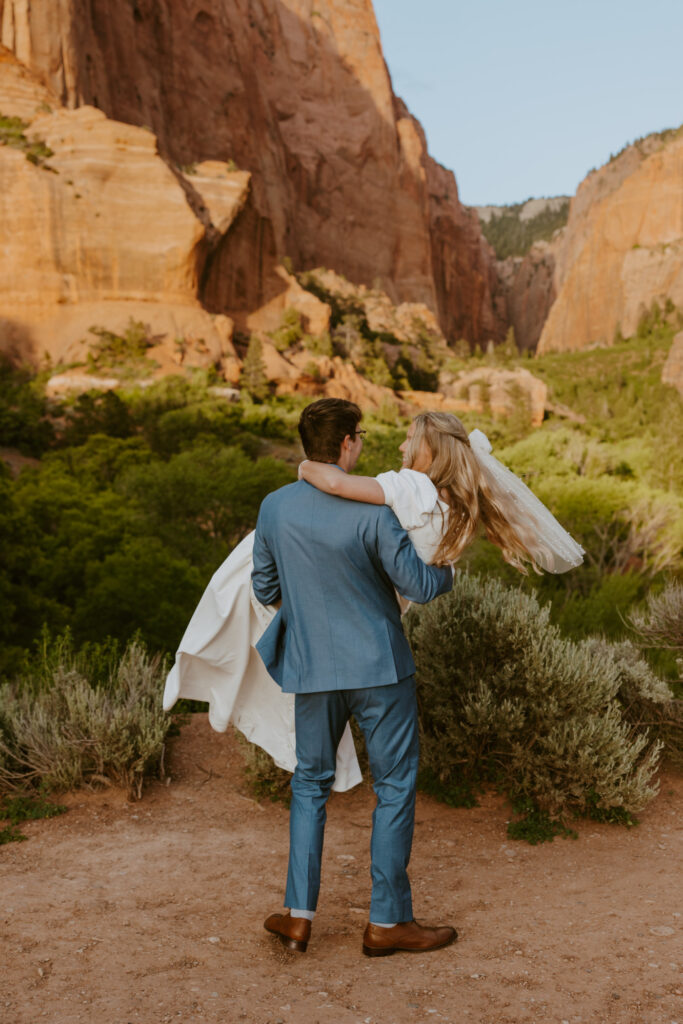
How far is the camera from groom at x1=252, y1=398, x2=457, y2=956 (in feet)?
8.54

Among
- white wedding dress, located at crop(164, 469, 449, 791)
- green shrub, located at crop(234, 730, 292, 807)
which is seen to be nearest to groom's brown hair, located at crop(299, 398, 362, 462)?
white wedding dress, located at crop(164, 469, 449, 791)

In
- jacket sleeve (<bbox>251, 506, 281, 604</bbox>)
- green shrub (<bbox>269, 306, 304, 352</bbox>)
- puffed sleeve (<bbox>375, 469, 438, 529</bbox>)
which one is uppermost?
green shrub (<bbox>269, 306, 304, 352</bbox>)

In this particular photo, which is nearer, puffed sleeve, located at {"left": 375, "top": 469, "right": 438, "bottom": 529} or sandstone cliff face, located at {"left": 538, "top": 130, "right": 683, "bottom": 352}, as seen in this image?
puffed sleeve, located at {"left": 375, "top": 469, "right": 438, "bottom": 529}

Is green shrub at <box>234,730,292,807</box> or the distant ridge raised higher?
the distant ridge

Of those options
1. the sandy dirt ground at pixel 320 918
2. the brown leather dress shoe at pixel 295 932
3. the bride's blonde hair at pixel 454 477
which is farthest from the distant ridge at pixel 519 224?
the brown leather dress shoe at pixel 295 932

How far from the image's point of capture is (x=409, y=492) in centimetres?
258

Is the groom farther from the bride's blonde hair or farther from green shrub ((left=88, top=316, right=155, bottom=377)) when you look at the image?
green shrub ((left=88, top=316, right=155, bottom=377))

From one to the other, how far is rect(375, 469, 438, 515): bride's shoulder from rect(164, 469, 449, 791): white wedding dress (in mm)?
531

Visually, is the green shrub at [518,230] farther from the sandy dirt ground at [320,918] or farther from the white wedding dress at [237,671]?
the white wedding dress at [237,671]

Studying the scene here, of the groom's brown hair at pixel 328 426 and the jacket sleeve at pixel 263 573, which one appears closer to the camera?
the groom's brown hair at pixel 328 426

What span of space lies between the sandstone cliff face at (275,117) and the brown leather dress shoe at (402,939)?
36410 mm

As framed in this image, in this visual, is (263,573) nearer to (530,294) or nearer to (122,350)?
(122,350)

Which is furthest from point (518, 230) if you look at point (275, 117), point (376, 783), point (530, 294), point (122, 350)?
point (376, 783)

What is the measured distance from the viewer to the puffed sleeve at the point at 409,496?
2582 millimetres
